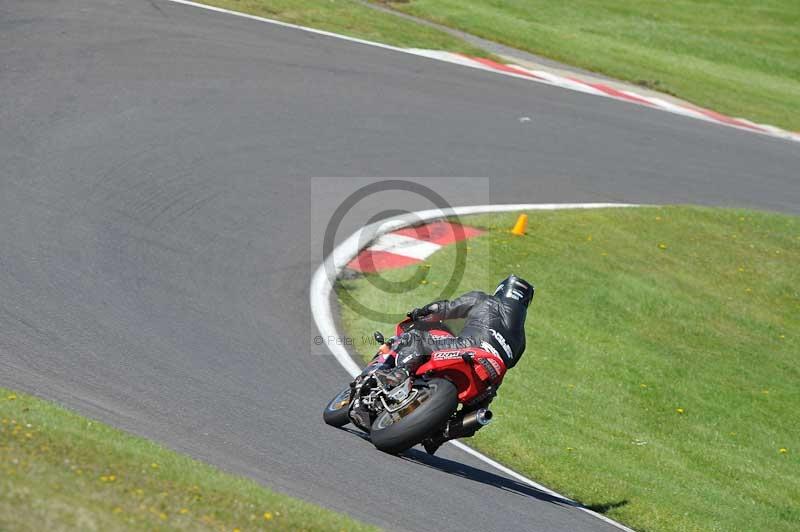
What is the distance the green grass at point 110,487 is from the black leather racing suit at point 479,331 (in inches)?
78.7

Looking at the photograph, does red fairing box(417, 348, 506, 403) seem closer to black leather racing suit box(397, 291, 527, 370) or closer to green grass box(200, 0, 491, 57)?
black leather racing suit box(397, 291, 527, 370)

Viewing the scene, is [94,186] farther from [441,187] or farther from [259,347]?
[441,187]

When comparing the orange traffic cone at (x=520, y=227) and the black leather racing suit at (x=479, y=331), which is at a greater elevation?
the black leather racing suit at (x=479, y=331)

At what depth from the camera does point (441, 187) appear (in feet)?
52.0

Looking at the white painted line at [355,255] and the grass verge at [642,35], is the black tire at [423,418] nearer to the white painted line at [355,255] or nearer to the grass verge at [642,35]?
the white painted line at [355,255]

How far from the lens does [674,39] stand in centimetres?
2969

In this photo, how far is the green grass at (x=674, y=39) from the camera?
2488 centimetres

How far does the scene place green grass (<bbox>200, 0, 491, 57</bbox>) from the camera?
21.7 meters

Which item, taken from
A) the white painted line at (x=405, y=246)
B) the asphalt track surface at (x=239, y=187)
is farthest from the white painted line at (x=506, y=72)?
the white painted line at (x=405, y=246)

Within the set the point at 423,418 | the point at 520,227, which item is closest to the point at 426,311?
the point at 423,418

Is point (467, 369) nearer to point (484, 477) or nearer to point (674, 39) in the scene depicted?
point (484, 477)

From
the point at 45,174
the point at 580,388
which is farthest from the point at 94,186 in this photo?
the point at 580,388

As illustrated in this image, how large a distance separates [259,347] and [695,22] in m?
24.9

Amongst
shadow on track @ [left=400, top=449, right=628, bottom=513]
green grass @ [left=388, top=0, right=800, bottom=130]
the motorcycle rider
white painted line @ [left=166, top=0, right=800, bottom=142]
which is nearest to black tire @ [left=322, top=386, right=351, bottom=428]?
the motorcycle rider
